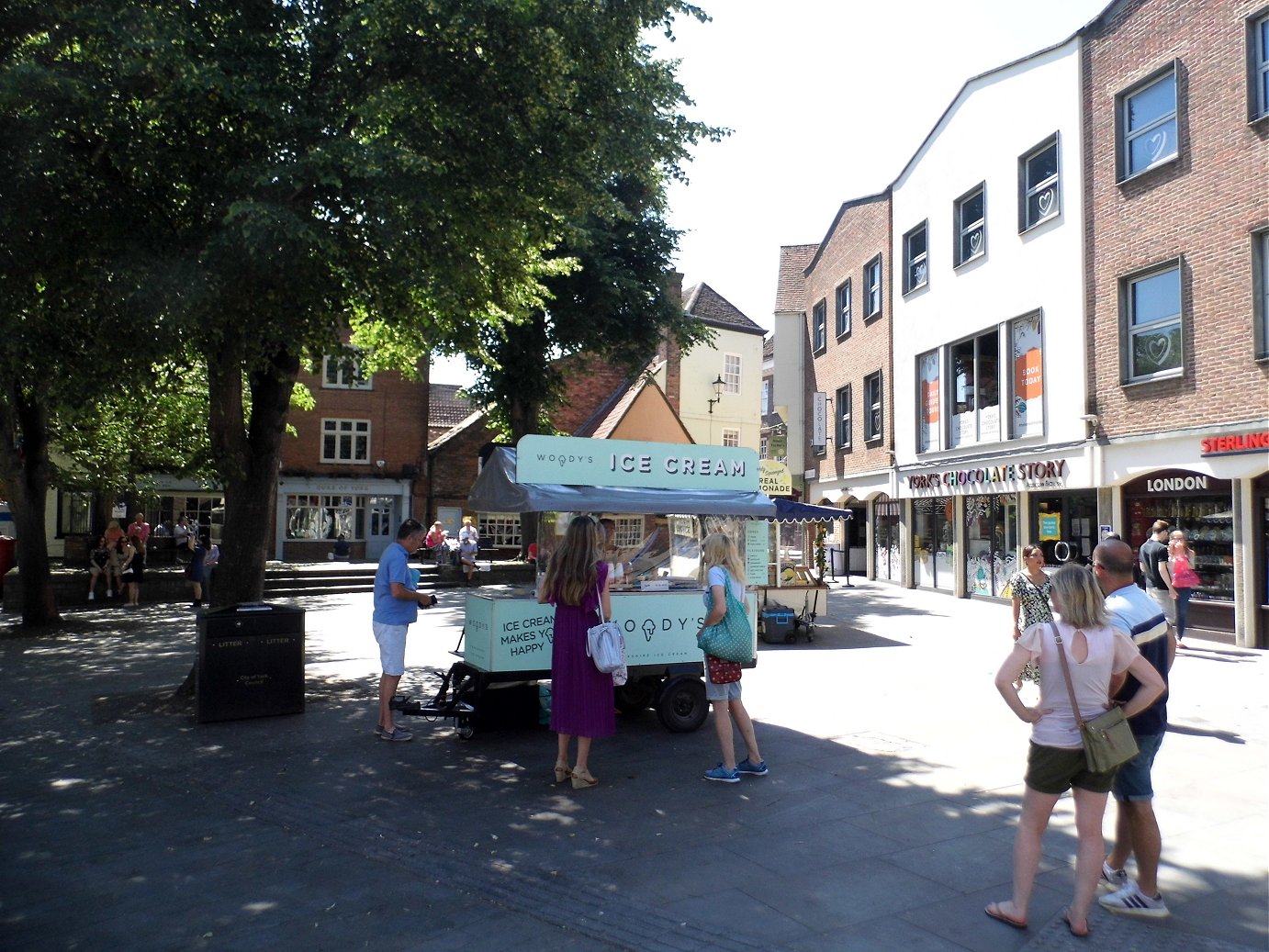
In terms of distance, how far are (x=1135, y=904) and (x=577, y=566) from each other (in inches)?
146

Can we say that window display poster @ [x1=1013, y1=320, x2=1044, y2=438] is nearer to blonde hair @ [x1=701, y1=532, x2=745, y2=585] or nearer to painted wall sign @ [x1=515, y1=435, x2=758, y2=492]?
painted wall sign @ [x1=515, y1=435, x2=758, y2=492]

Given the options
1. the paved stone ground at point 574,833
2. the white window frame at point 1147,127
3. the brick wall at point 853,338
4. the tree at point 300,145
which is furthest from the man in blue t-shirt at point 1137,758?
the brick wall at point 853,338

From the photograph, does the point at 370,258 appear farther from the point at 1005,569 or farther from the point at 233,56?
the point at 1005,569

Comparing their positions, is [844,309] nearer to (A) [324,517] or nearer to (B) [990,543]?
(B) [990,543]

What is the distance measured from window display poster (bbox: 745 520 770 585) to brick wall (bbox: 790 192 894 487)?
1456 cm

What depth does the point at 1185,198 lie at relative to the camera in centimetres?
1466

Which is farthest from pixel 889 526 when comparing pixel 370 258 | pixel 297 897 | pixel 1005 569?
pixel 297 897

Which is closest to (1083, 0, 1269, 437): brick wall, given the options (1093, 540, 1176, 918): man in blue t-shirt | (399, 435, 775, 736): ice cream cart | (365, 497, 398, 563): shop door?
(399, 435, 775, 736): ice cream cart

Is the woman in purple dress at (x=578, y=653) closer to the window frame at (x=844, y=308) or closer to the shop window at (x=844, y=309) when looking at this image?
the window frame at (x=844, y=308)

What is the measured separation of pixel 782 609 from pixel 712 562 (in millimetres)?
8412

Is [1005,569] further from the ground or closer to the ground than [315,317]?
closer to the ground

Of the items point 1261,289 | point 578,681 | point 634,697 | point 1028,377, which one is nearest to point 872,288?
point 1028,377

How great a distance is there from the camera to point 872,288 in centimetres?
2709

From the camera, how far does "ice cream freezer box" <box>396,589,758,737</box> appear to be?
785cm
